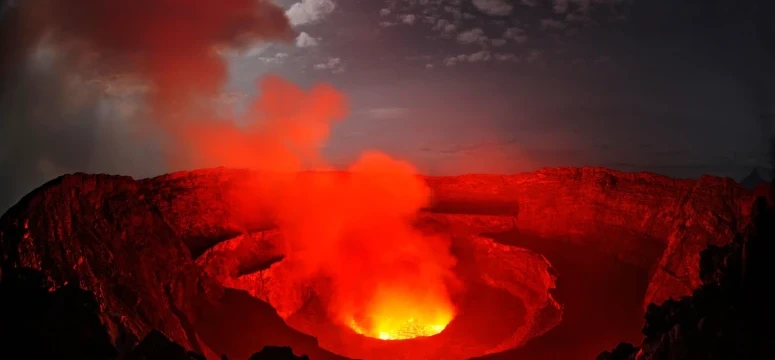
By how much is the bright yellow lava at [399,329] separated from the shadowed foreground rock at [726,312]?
857 inches

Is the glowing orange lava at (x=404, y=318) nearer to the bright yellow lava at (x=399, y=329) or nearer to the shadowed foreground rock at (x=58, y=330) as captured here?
the bright yellow lava at (x=399, y=329)

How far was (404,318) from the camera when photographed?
3731 centimetres

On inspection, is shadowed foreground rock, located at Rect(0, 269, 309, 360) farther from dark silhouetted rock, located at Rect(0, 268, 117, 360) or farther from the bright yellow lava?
the bright yellow lava

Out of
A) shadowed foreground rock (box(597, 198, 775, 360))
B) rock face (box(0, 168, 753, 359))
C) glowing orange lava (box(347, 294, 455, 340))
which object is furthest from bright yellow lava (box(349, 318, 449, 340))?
shadowed foreground rock (box(597, 198, 775, 360))

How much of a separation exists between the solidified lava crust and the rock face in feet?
5.24

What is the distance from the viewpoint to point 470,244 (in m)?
39.8

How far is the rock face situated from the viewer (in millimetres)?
17922

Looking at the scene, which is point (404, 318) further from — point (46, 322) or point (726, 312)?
point (46, 322)

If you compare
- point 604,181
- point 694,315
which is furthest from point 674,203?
point 694,315

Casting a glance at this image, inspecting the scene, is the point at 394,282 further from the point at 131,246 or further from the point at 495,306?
the point at 131,246

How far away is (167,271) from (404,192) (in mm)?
Answer: 24688

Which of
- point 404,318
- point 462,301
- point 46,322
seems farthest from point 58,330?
point 462,301

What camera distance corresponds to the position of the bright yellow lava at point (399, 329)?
3556 centimetres

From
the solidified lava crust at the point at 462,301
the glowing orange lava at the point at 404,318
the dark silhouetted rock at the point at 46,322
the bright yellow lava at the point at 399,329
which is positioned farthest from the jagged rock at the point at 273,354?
the bright yellow lava at the point at 399,329
